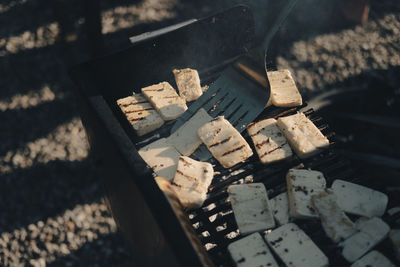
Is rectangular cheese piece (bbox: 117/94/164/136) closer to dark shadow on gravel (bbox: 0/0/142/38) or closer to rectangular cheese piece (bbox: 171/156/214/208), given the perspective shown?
rectangular cheese piece (bbox: 171/156/214/208)

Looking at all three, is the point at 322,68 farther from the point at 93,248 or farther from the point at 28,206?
the point at 28,206

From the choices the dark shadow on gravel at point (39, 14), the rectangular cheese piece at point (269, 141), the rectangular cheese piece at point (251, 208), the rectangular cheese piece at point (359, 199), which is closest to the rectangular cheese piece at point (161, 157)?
the rectangular cheese piece at point (251, 208)

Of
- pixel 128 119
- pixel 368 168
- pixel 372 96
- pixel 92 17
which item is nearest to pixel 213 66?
pixel 128 119

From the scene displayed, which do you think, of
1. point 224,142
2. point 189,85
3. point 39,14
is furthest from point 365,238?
point 39,14

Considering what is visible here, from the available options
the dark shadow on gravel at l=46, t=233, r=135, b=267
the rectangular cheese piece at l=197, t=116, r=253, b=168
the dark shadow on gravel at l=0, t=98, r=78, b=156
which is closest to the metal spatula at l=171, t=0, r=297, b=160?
the rectangular cheese piece at l=197, t=116, r=253, b=168

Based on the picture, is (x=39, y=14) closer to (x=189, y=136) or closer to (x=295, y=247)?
(x=189, y=136)

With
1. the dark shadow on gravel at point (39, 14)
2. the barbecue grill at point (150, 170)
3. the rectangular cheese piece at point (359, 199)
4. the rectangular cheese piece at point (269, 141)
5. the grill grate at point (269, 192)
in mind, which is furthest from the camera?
the dark shadow on gravel at point (39, 14)

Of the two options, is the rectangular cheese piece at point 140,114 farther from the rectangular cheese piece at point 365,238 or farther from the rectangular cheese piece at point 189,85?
the rectangular cheese piece at point 365,238
